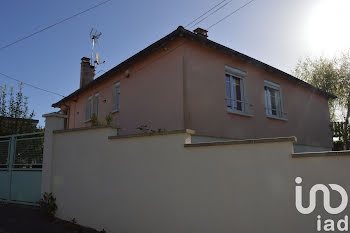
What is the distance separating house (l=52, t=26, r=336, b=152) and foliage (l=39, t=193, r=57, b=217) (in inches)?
120

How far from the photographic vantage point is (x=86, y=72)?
50.5 feet

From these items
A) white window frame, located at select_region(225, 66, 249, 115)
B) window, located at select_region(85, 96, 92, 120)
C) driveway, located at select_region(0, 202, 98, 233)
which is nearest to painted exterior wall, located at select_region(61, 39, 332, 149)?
white window frame, located at select_region(225, 66, 249, 115)

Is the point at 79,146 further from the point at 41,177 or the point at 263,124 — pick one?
the point at 263,124

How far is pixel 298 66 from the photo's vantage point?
24.6m

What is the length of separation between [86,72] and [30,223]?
11.0 metres

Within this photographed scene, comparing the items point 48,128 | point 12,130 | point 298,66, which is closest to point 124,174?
point 48,128

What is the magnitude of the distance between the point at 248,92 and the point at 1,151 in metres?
8.45

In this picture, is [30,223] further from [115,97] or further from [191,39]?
[115,97]

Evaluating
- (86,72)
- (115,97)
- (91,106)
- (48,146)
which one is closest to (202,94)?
(48,146)

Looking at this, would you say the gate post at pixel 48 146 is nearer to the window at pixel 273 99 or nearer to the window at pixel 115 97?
the window at pixel 115 97

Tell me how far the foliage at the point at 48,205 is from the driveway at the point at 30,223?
143 mm

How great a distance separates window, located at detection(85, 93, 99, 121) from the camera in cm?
1297

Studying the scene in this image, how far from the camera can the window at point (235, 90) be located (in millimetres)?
9133

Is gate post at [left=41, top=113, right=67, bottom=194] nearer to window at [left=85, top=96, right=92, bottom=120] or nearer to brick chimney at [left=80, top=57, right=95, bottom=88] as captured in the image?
window at [left=85, top=96, right=92, bottom=120]
